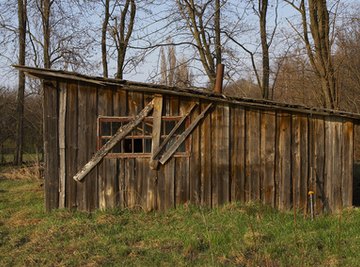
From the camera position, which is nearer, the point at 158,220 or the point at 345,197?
the point at 158,220

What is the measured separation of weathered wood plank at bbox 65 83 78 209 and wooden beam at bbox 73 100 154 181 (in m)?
0.22

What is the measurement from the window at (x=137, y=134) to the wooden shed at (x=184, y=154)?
0.9 inches

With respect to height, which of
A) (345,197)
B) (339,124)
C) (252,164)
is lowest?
(345,197)

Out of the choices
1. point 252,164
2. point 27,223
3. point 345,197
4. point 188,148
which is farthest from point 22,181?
point 345,197

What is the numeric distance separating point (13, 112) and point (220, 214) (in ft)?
65.8

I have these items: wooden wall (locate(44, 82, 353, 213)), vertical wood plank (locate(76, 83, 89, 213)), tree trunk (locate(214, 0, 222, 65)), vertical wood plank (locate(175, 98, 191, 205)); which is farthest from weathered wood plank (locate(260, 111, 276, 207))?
tree trunk (locate(214, 0, 222, 65))

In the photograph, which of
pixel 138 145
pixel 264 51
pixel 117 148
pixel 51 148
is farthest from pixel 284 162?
pixel 264 51

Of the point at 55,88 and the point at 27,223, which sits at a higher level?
→ the point at 55,88

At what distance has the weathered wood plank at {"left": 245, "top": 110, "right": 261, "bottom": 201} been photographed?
897cm

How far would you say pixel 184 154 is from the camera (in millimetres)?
8953

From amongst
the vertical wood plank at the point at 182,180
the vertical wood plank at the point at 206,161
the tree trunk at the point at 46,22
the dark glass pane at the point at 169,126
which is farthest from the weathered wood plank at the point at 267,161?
the tree trunk at the point at 46,22

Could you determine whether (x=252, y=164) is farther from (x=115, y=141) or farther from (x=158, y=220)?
(x=115, y=141)

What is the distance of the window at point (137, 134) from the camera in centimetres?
892

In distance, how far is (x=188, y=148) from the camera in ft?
→ 29.4
